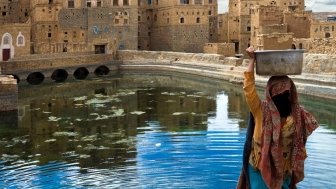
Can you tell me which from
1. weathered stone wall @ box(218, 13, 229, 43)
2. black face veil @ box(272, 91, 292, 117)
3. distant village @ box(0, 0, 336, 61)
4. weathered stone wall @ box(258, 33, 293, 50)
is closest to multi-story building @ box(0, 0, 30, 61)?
distant village @ box(0, 0, 336, 61)

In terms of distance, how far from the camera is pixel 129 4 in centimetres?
4306

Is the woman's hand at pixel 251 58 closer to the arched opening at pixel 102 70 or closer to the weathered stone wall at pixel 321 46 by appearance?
the weathered stone wall at pixel 321 46

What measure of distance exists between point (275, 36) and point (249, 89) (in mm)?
27872

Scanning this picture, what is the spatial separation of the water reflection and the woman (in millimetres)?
4318

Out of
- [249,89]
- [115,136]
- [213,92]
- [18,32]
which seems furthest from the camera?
[18,32]

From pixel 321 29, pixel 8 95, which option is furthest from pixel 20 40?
pixel 321 29

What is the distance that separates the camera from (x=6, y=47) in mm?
35250

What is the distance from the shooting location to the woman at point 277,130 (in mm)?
4602

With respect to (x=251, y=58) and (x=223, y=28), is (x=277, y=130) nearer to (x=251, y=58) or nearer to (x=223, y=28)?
(x=251, y=58)

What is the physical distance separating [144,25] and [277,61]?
140ft

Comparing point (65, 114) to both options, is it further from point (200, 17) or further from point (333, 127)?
point (200, 17)

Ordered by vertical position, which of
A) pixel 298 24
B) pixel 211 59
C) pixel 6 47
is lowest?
pixel 211 59

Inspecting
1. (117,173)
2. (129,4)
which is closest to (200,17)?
(129,4)

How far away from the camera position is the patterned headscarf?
459 cm
